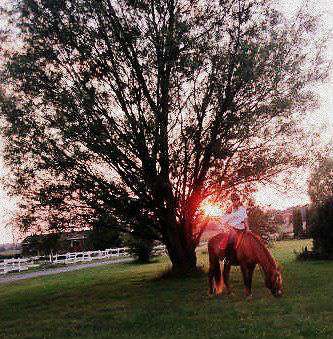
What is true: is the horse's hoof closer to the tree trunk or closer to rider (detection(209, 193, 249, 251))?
rider (detection(209, 193, 249, 251))

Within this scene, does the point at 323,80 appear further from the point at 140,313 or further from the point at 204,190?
the point at 140,313

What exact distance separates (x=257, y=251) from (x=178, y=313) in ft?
9.42

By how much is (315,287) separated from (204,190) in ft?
25.3

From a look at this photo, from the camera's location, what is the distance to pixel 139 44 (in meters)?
20.7

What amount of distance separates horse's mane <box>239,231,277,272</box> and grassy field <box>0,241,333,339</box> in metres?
0.93

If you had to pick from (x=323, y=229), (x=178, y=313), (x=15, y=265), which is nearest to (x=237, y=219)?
(x=178, y=313)

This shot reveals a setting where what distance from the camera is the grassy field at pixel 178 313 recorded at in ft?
33.1

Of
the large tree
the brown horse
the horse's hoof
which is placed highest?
the large tree

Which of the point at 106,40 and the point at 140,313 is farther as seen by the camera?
the point at 106,40

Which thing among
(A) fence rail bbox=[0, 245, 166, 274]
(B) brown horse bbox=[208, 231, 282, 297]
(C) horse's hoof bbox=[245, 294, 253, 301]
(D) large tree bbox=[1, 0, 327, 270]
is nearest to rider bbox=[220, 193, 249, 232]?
(B) brown horse bbox=[208, 231, 282, 297]

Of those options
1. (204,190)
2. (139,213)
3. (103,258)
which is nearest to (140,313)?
(139,213)

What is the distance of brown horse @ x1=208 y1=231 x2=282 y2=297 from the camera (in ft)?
44.8

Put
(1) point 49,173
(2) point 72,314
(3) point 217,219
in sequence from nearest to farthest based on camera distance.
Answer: (2) point 72,314
(1) point 49,173
(3) point 217,219

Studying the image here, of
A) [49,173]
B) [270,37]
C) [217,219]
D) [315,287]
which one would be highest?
[270,37]
